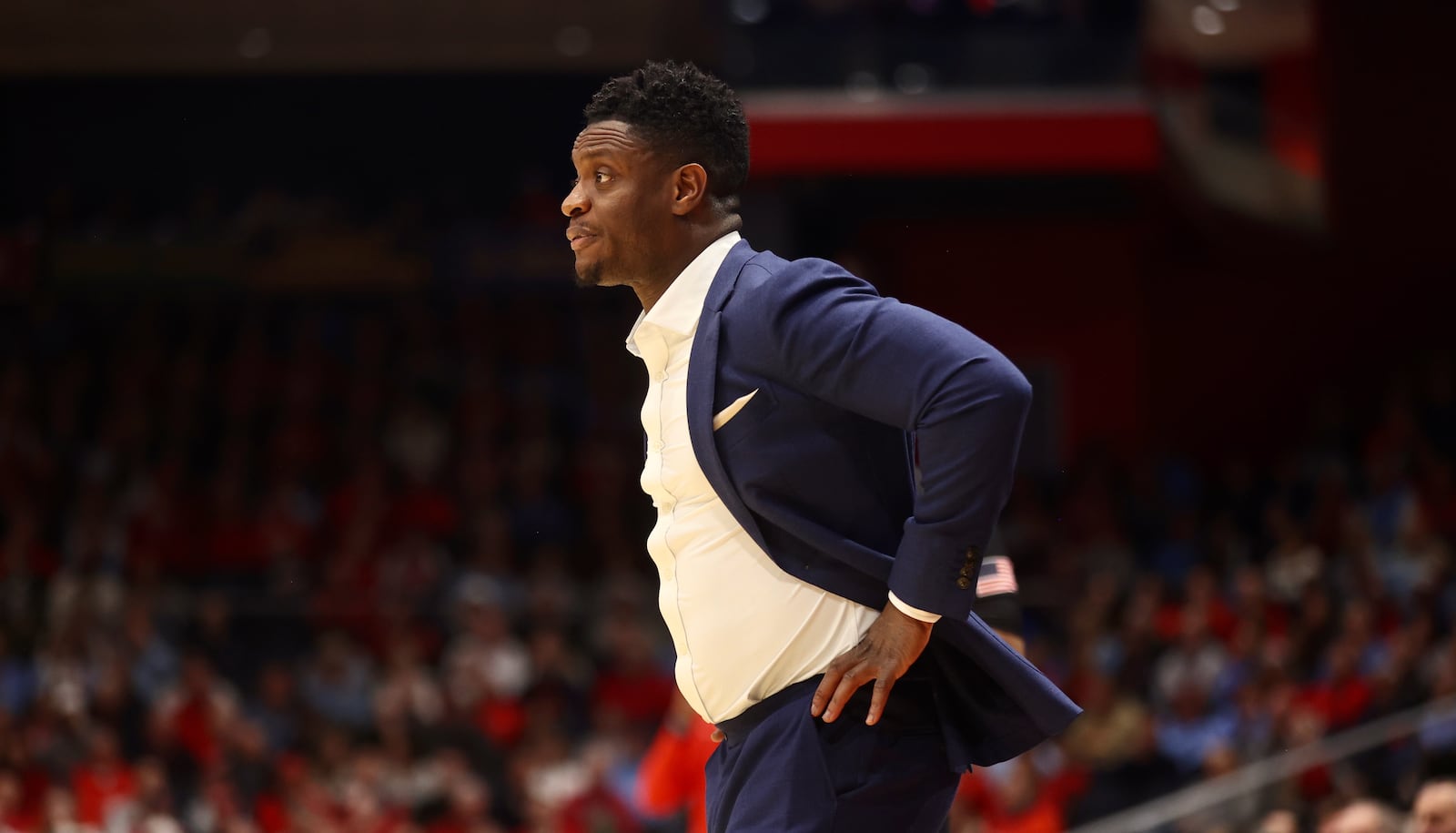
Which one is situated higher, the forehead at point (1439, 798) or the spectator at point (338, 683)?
the forehead at point (1439, 798)

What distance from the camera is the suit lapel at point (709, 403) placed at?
2129 millimetres

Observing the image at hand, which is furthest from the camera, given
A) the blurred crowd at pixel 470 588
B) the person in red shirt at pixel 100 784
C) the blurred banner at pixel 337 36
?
the blurred banner at pixel 337 36

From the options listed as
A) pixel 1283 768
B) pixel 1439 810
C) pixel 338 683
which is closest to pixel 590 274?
pixel 1439 810

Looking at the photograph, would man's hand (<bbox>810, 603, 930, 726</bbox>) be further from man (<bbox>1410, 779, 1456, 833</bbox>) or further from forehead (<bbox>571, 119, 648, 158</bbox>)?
man (<bbox>1410, 779, 1456, 833</bbox>)

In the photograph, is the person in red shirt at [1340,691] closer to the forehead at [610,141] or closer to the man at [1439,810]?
the man at [1439,810]

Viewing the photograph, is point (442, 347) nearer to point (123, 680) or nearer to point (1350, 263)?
point (123, 680)

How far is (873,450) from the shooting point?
2.16 meters

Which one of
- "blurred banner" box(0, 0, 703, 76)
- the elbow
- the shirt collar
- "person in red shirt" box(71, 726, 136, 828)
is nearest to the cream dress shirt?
the shirt collar

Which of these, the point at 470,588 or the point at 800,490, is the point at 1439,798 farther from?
the point at 470,588

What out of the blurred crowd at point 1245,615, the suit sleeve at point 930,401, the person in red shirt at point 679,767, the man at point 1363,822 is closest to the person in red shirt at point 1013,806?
the blurred crowd at point 1245,615

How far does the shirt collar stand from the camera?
7.22 feet

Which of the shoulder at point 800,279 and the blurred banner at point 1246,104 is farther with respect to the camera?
the blurred banner at point 1246,104

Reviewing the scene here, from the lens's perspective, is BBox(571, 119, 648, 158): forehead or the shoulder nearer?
the shoulder

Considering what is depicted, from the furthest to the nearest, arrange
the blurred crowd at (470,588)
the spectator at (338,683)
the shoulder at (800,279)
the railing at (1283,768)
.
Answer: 1. the spectator at (338,683)
2. the blurred crowd at (470,588)
3. the railing at (1283,768)
4. the shoulder at (800,279)
